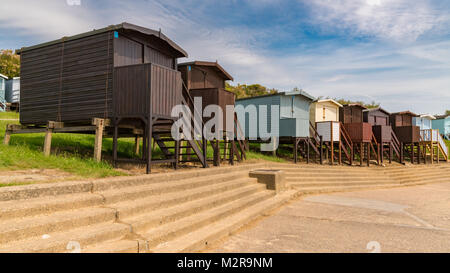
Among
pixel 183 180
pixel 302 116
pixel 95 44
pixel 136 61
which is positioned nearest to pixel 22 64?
pixel 95 44

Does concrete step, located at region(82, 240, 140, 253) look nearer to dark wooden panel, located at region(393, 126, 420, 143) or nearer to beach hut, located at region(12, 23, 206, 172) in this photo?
beach hut, located at region(12, 23, 206, 172)

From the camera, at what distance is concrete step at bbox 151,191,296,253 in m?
4.68

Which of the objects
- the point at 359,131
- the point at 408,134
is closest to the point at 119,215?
the point at 359,131

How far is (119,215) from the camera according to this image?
493 cm

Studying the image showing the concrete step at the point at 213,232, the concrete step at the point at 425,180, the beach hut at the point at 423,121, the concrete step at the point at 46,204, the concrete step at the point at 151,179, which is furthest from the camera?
the beach hut at the point at 423,121

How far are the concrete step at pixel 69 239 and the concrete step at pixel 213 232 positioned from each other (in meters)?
0.65

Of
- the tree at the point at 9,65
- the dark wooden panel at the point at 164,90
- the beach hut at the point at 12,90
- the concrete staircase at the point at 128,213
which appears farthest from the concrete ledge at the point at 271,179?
the tree at the point at 9,65

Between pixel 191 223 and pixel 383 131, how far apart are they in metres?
22.2

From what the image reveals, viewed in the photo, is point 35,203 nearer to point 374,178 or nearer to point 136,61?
point 136,61

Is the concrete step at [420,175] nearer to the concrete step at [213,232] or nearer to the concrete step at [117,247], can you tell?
the concrete step at [213,232]

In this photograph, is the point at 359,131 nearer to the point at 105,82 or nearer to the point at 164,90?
the point at 164,90

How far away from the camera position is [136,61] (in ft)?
32.3

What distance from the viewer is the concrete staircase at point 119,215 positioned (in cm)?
387
